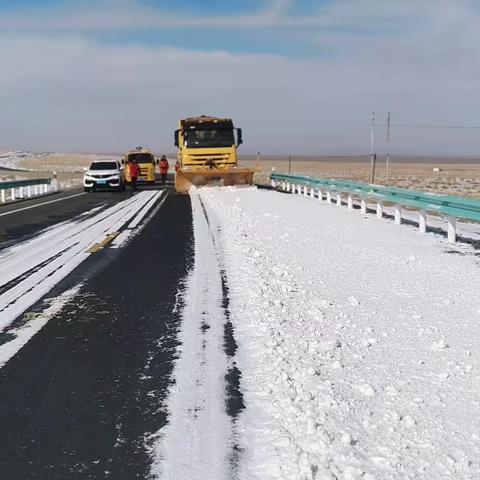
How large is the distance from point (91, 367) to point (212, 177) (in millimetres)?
23553

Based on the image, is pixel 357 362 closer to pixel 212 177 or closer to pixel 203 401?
pixel 203 401

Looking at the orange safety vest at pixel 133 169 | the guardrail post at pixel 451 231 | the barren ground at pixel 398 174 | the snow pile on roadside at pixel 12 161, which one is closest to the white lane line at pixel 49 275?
the guardrail post at pixel 451 231

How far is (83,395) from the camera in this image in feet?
14.3

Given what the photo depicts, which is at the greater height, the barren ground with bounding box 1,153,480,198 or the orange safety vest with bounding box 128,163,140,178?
the orange safety vest with bounding box 128,163,140,178

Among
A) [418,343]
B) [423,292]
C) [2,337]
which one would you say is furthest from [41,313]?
[423,292]

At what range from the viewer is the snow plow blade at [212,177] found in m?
27.6

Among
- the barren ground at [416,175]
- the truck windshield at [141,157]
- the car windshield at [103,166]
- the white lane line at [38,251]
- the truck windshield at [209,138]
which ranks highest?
the truck windshield at [209,138]

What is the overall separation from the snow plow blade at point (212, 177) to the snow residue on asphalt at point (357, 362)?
1730cm

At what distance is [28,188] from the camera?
31719 mm

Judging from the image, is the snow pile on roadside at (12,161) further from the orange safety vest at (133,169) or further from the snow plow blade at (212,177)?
the snow plow blade at (212,177)

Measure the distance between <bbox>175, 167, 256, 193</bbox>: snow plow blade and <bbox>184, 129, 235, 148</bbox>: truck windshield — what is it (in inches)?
46.4

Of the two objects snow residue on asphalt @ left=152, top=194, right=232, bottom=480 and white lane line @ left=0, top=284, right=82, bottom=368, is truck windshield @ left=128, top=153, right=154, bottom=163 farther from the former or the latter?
snow residue on asphalt @ left=152, top=194, right=232, bottom=480

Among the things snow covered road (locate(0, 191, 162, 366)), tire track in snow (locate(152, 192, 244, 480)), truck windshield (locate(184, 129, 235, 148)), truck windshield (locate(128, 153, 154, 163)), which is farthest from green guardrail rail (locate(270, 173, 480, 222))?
truck windshield (locate(128, 153, 154, 163))

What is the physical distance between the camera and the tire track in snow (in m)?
3.36
